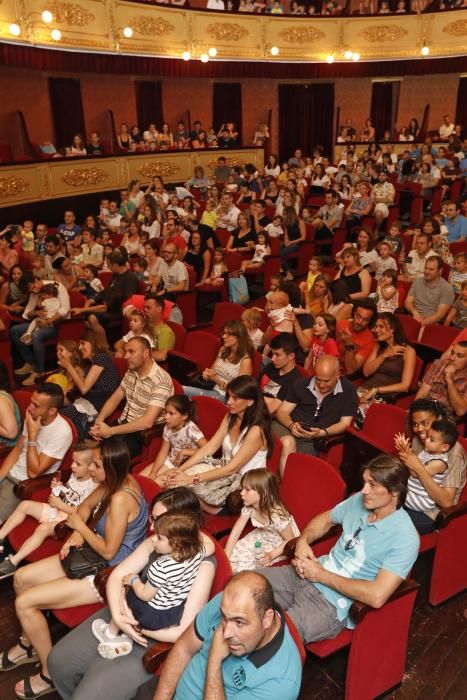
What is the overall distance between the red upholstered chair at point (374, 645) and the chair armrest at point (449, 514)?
1.37 feet

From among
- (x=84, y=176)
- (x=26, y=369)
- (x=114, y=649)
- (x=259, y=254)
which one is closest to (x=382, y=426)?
(x=114, y=649)

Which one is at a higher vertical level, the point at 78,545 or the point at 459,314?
the point at 459,314

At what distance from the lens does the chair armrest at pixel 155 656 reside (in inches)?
84.1

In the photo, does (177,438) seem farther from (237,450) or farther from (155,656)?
(155,656)

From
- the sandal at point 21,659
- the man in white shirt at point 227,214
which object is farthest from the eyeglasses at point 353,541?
the man in white shirt at point 227,214

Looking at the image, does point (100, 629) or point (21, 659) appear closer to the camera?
point (100, 629)

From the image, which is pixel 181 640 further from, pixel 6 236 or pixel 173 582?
pixel 6 236

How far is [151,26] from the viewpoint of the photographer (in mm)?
11328

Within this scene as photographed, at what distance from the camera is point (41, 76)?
11.3 metres

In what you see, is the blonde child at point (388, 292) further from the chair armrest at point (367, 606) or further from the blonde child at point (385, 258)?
the chair armrest at point (367, 606)

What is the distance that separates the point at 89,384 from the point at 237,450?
4.33 feet

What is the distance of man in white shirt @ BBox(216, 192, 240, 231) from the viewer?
27.8ft

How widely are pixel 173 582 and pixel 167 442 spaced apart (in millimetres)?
1228

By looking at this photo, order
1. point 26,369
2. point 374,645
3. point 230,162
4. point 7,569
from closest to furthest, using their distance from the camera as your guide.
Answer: point 374,645 < point 7,569 < point 26,369 < point 230,162
